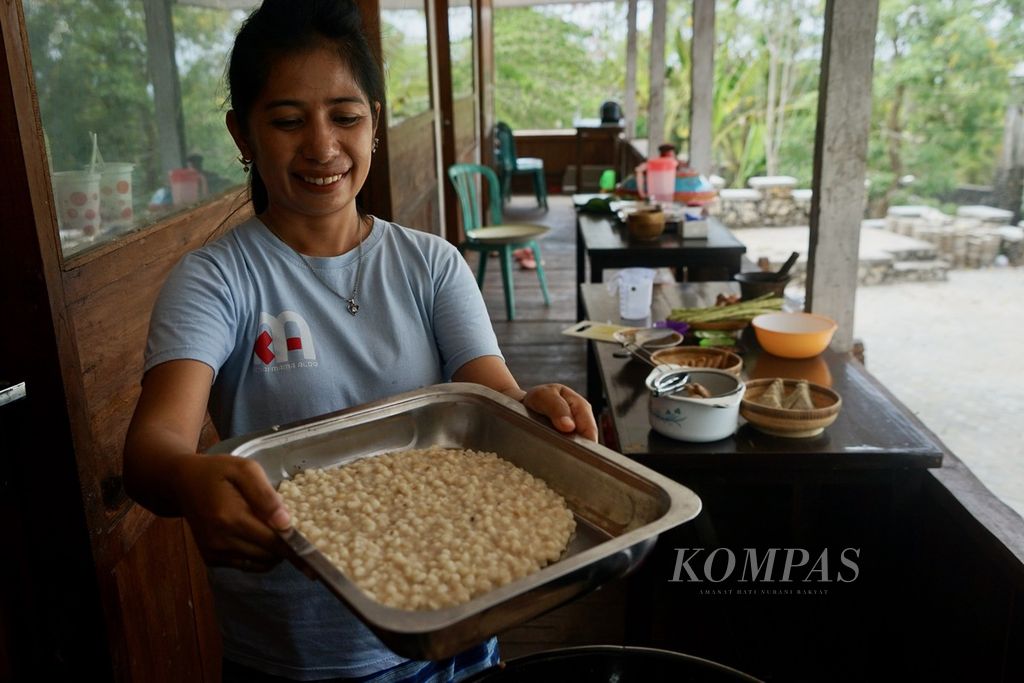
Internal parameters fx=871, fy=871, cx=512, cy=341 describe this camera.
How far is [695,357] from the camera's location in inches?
88.9

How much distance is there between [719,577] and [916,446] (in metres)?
0.50

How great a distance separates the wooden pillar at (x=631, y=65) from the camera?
34.9ft

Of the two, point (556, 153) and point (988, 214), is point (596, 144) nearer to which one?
point (556, 153)

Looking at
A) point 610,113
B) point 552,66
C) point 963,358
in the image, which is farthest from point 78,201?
point 552,66

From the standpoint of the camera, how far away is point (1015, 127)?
562 centimetres

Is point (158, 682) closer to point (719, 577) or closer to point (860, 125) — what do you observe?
point (719, 577)

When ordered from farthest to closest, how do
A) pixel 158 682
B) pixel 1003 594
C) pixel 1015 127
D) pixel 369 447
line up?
pixel 1015 127
pixel 1003 594
pixel 158 682
pixel 369 447

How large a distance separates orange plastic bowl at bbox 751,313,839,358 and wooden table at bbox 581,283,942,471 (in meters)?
0.03

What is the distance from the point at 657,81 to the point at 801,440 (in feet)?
20.6

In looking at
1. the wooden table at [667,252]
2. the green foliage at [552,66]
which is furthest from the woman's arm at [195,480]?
the green foliage at [552,66]

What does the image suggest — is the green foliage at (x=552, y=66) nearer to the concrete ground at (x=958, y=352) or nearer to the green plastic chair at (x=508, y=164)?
the green plastic chair at (x=508, y=164)

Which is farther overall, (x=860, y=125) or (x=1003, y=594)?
(x=860, y=125)

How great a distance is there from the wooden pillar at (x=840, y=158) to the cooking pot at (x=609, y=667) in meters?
1.73

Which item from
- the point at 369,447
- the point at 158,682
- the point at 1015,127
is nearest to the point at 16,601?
the point at 158,682
